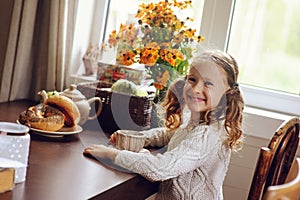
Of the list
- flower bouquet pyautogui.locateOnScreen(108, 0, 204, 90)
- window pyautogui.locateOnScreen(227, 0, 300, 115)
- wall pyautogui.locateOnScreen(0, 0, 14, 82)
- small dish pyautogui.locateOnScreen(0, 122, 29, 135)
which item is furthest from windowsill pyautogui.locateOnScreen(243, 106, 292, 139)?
small dish pyautogui.locateOnScreen(0, 122, 29, 135)

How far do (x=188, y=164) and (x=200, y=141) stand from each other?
84 millimetres

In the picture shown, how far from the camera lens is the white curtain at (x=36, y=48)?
2.26 metres

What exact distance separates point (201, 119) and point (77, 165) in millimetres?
456

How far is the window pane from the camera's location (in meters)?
2.54

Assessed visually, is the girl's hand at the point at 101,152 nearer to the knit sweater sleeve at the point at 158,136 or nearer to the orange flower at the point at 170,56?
the knit sweater sleeve at the point at 158,136

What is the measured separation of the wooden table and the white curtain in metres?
0.40

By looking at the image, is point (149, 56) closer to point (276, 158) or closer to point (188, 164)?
point (188, 164)

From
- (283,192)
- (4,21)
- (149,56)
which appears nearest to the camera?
(283,192)

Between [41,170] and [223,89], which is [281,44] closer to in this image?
[223,89]

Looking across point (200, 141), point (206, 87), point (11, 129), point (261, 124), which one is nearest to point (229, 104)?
point (206, 87)

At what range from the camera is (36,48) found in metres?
2.41

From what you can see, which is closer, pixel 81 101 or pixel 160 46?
Result: pixel 81 101

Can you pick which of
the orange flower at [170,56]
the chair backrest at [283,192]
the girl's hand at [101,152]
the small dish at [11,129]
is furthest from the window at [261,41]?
the chair backrest at [283,192]

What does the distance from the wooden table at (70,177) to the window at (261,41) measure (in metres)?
0.95
